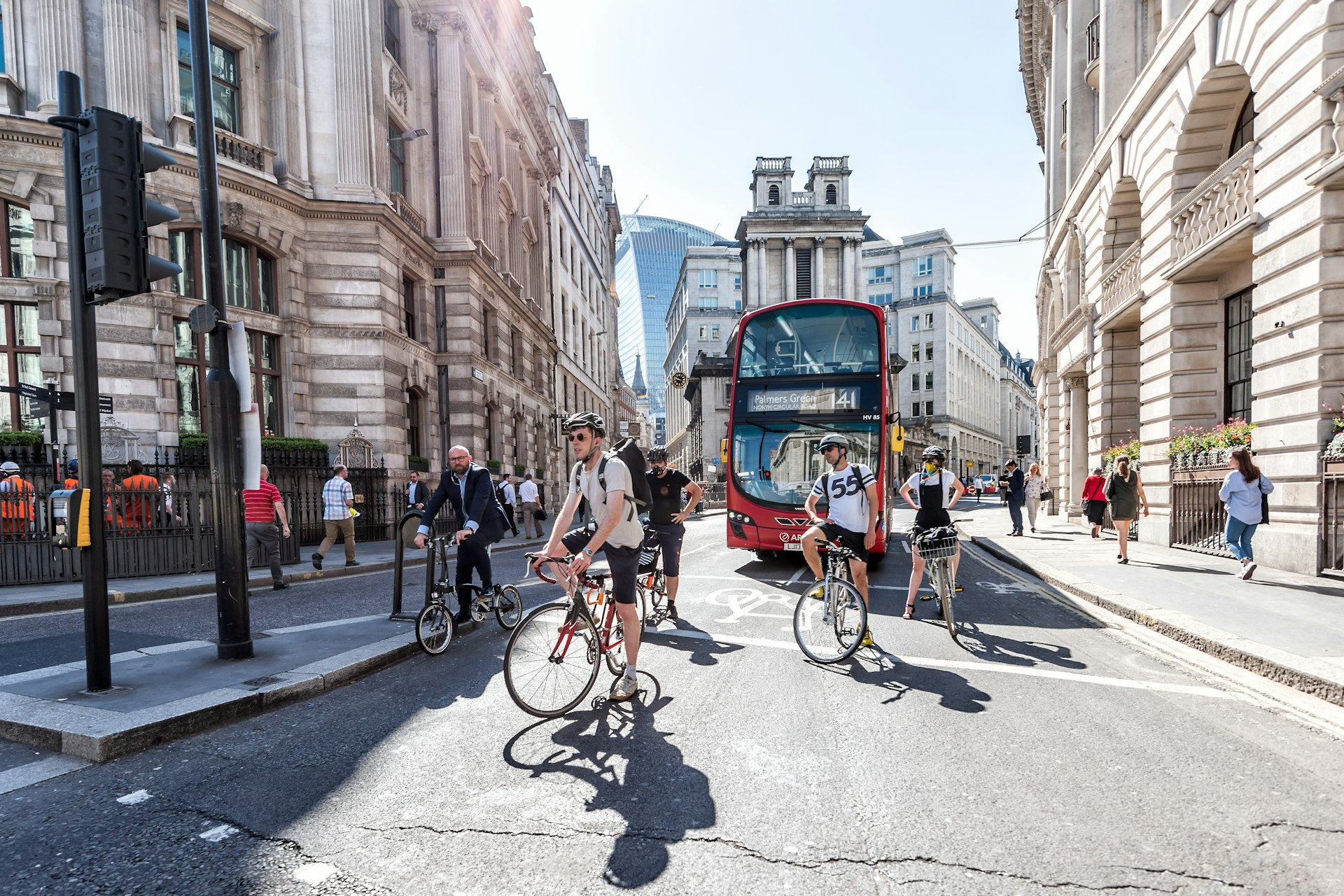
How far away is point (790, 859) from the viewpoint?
274 centimetres

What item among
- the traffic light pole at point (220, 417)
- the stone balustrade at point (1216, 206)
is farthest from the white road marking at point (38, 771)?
the stone balustrade at point (1216, 206)

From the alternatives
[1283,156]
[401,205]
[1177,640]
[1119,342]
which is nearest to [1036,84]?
[1119,342]

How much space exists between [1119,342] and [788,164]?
57.0 m

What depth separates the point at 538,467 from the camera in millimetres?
33344

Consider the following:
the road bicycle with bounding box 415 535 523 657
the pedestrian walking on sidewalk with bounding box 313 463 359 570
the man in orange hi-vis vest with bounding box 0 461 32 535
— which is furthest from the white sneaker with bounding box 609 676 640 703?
the man in orange hi-vis vest with bounding box 0 461 32 535

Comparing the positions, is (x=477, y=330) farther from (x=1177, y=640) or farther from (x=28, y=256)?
(x=1177, y=640)

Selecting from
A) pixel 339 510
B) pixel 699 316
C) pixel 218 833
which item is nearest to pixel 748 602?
pixel 218 833

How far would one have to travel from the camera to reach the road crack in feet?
8.31

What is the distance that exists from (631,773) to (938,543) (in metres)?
4.43

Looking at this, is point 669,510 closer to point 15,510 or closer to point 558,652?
point 558,652

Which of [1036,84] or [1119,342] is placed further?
[1036,84]

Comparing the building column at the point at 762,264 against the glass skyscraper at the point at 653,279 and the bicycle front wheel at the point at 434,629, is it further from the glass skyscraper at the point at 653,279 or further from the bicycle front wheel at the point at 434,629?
the glass skyscraper at the point at 653,279

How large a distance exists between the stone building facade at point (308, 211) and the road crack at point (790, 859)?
51.1 ft

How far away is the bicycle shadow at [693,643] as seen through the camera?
588 centimetres
